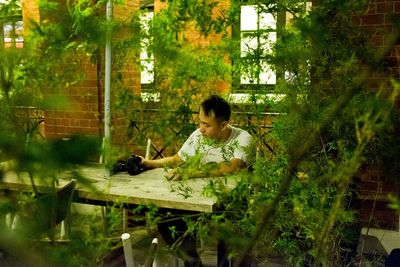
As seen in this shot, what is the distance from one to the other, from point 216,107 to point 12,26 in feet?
7.93

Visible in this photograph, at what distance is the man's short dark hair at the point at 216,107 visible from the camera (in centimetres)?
337

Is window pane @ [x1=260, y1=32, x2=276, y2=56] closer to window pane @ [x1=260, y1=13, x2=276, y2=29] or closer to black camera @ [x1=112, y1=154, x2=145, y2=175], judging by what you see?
window pane @ [x1=260, y1=13, x2=276, y2=29]

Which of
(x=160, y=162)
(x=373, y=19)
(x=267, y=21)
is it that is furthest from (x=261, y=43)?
(x=160, y=162)

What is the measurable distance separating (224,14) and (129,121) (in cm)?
87

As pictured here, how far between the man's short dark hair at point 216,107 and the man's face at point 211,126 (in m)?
0.03

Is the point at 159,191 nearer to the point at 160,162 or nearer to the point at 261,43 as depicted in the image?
the point at 160,162

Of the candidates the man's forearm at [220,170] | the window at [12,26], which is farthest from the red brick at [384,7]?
the window at [12,26]

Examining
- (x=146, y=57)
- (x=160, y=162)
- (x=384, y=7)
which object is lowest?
(x=160, y=162)

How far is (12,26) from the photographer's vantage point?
102 cm

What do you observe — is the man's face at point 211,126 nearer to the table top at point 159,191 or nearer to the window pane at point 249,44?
the table top at point 159,191

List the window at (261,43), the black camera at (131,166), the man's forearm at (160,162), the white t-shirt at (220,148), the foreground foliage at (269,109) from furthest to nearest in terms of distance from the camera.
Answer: the man's forearm at (160,162)
the black camera at (131,166)
the white t-shirt at (220,148)
the window at (261,43)
the foreground foliage at (269,109)

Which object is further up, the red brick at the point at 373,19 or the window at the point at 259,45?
the red brick at the point at 373,19

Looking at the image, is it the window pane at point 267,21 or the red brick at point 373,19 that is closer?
the window pane at point 267,21

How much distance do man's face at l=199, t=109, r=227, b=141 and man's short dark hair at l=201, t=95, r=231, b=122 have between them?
0.03 metres
